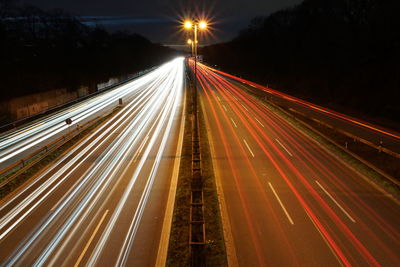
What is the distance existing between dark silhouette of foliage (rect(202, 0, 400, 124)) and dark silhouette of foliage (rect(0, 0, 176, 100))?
3847cm

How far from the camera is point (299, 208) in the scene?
1180 cm

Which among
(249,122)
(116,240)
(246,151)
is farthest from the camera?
(249,122)

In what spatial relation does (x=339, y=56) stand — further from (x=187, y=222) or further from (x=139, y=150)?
(x=187, y=222)

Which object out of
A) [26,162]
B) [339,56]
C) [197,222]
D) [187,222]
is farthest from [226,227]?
[339,56]

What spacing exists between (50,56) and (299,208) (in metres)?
61.7

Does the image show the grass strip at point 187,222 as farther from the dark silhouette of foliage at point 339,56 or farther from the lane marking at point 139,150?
the dark silhouette of foliage at point 339,56

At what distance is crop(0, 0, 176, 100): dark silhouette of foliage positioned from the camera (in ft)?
140

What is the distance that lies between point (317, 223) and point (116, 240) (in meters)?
7.73

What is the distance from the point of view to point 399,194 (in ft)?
41.9

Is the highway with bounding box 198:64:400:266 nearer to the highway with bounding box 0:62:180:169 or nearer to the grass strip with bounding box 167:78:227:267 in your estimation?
the grass strip with bounding box 167:78:227:267

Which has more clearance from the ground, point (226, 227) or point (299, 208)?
point (299, 208)

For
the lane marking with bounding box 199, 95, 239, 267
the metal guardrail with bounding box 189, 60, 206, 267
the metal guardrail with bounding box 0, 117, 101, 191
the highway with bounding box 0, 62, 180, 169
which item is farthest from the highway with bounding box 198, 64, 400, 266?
the highway with bounding box 0, 62, 180, 169

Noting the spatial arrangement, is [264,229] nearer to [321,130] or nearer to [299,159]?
[299,159]

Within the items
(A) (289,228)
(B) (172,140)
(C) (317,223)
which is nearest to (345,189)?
(C) (317,223)
